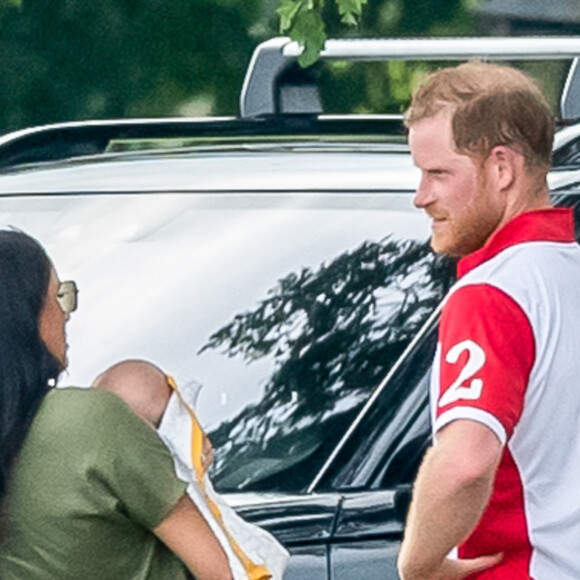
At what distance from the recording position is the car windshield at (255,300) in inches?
170

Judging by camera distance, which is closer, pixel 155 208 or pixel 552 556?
pixel 552 556

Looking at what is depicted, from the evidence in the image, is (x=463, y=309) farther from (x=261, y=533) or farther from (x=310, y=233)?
(x=310, y=233)

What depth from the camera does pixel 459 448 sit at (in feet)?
11.0

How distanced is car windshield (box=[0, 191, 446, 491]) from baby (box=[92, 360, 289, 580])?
2.07 feet

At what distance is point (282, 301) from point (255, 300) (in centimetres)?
6

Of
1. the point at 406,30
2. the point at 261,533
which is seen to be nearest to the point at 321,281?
the point at 261,533

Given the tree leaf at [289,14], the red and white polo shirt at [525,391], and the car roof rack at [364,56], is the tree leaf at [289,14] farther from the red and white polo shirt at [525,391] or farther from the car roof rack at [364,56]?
the red and white polo shirt at [525,391]

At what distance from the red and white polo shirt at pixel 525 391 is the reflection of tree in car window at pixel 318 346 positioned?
77 cm

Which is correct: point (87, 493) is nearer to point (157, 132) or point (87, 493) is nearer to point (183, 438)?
point (183, 438)

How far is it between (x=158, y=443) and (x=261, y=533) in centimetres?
32

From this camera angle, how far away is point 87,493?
334 cm

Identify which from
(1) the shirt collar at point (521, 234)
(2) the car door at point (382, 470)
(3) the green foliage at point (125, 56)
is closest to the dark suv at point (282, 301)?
(2) the car door at point (382, 470)

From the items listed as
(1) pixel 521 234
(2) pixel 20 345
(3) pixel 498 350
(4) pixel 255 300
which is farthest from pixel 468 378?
(4) pixel 255 300

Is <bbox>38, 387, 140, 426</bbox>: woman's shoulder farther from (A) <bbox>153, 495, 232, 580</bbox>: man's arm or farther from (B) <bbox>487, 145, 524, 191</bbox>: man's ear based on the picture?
(B) <bbox>487, 145, 524, 191</bbox>: man's ear
